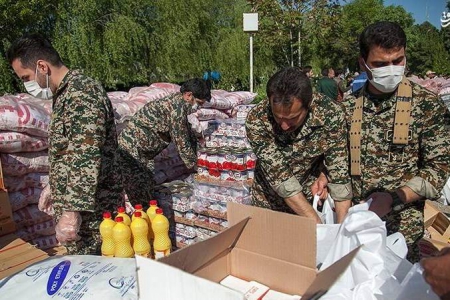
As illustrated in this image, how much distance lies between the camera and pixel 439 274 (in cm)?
97

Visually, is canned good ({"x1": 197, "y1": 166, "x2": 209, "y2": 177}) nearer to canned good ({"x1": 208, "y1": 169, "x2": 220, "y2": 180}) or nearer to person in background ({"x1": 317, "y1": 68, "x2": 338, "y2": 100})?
canned good ({"x1": 208, "y1": 169, "x2": 220, "y2": 180})

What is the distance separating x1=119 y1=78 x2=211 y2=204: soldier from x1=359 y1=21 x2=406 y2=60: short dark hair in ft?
7.97

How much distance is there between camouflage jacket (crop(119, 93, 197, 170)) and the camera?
405cm

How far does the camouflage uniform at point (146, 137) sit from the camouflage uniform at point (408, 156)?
2.21 m

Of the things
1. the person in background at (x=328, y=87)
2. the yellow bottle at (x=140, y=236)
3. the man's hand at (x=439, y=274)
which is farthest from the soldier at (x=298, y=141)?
the person in background at (x=328, y=87)

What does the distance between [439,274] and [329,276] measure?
0.96ft

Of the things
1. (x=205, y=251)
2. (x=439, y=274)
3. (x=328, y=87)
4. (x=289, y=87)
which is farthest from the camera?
(x=328, y=87)

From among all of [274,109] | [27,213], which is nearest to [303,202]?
[274,109]

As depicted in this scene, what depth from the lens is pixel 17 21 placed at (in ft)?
31.9

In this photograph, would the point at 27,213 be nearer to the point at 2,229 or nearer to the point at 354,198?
the point at 2,229

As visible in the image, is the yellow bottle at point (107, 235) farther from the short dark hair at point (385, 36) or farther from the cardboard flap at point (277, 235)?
the short dark hair at point (385, 36)

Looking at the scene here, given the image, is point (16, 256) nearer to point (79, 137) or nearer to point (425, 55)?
point (79, 137)

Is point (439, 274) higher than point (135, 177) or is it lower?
higher

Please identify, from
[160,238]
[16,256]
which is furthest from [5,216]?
[160,238]
